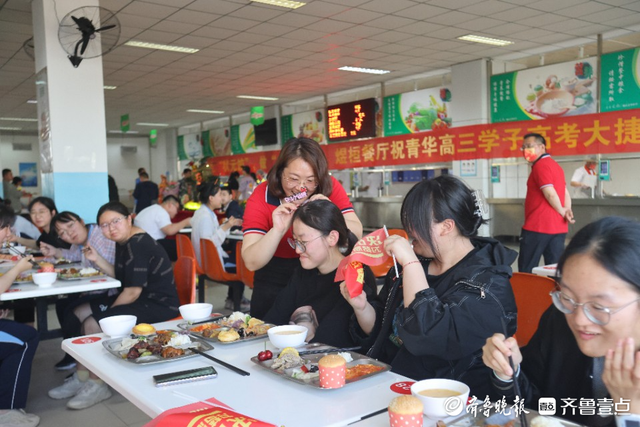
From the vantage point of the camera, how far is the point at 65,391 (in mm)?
3438

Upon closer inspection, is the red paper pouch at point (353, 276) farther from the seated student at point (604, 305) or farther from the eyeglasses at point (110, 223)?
the eyeglasses at point (110, 223)

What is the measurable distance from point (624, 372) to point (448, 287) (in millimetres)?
649

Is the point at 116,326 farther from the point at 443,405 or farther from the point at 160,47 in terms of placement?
the point at 160,47

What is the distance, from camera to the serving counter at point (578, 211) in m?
7.61

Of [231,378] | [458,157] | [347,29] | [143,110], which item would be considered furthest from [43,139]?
[143,110]

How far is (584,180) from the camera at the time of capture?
8430 mm

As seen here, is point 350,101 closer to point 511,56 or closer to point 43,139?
point 511,56

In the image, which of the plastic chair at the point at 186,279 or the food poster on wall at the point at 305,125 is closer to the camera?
the plastic chair at the point at 186,279

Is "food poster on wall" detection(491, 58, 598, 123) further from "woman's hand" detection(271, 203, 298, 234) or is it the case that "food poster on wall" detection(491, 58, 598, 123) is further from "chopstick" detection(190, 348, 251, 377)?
"chopstick" detection(190, 348, 251, 377)

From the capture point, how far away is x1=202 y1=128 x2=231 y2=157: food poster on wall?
15.2 m

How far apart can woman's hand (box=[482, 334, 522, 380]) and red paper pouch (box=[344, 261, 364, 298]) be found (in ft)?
1.78

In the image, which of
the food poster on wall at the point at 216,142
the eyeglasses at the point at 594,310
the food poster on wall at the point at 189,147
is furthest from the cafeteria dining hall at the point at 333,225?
the food poster on wall at the point at 189,147

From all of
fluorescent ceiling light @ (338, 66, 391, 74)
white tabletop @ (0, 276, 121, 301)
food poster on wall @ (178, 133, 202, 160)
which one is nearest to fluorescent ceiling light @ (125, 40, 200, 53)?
fluorescent ceiling light @ (338, 66, 391, 74)

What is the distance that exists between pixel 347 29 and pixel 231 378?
6063 mm
